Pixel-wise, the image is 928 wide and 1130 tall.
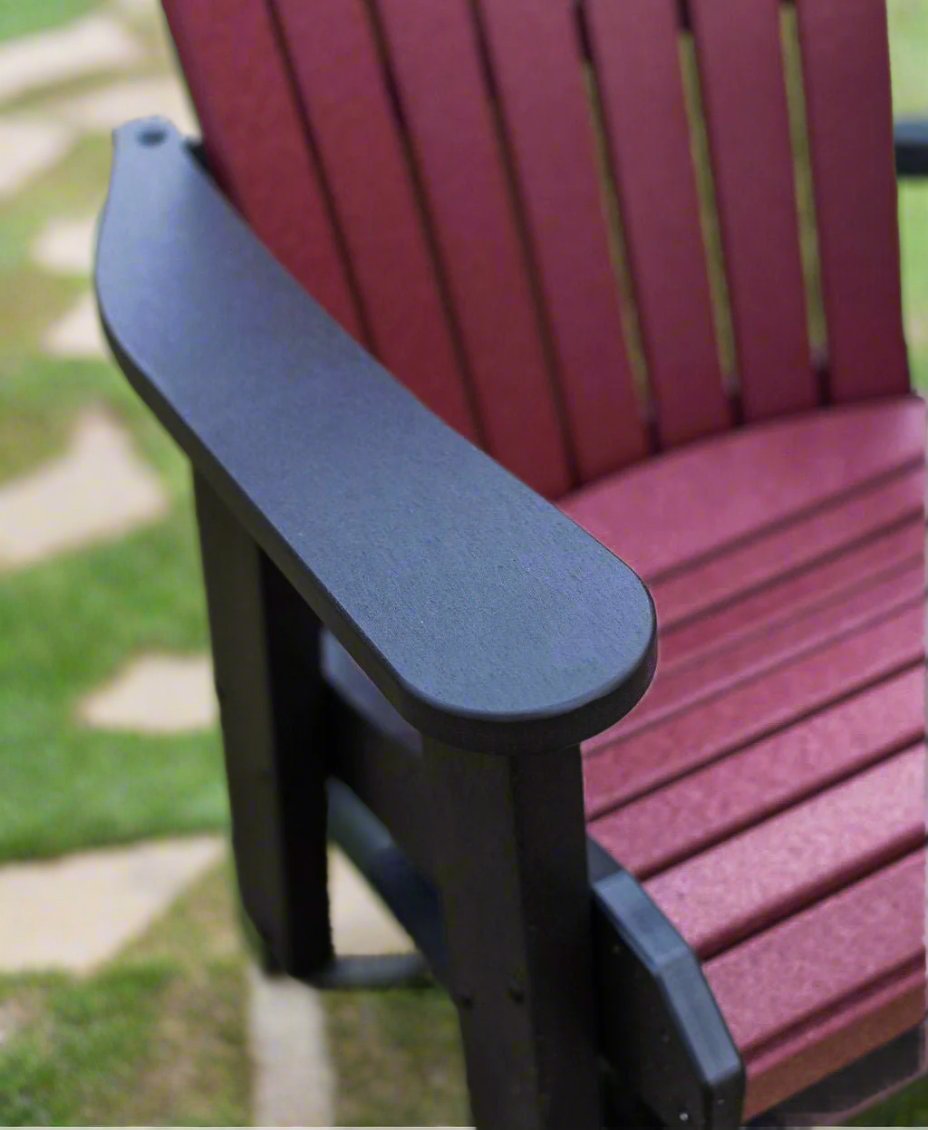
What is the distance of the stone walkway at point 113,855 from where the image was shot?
1.82 m

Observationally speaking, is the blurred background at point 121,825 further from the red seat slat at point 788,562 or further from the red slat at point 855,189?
the red slat at point 855,189

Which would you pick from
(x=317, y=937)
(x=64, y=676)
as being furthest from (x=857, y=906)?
(x=64, y=676)

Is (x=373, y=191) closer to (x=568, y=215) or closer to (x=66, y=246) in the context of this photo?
(x=568, y=215)

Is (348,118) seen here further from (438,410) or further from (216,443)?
(216,443)

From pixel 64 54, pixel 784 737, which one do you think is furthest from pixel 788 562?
pixel 64 54

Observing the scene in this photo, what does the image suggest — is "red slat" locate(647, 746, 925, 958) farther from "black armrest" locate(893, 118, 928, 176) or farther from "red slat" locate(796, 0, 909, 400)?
"black armrest" locate(893, 118, 928, 176)

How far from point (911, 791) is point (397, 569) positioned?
518 millimetres

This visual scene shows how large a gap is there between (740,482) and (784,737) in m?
0.38

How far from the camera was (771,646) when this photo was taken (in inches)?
56.3

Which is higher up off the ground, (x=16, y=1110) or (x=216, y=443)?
(x=216, y=443)

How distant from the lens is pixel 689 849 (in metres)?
1.25

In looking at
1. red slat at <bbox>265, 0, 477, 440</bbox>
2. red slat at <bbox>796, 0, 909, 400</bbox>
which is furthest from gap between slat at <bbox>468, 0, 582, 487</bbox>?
red slat at <bbox>796, 0, 909, 400</bbox>

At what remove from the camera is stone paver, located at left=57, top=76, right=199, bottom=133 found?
12.9ft

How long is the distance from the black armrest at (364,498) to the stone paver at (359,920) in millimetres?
826
